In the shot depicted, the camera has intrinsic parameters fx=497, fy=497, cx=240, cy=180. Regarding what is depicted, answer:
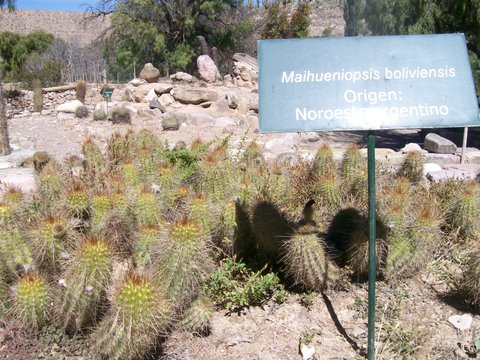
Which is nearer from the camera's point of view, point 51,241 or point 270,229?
point 51,241

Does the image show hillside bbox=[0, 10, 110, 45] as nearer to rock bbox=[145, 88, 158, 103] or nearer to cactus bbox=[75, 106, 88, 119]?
rock bbox=[145, 88, 158, 103]

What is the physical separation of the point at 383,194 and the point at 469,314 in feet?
3.46

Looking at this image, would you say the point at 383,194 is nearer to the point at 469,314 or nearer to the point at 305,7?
the point at 469,314

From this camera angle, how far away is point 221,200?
4039mm

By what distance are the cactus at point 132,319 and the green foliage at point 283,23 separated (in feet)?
79.0

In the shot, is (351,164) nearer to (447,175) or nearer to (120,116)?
(447,175)

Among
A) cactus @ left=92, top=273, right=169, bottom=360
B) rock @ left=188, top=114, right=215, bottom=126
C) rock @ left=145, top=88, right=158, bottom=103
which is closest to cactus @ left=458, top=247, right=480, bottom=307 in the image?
cactus @ left=92, top=273, right=169, bottom=360

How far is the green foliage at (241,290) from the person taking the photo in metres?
3.30

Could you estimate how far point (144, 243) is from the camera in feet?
10.6

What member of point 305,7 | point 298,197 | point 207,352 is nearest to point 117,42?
point 305,7

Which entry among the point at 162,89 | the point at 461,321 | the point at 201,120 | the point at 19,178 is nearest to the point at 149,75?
the point at 162,89

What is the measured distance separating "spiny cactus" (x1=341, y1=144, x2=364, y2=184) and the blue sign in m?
1.74

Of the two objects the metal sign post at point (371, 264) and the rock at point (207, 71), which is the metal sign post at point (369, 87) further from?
the rock at point (207, 71)

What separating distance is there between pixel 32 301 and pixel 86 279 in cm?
38
